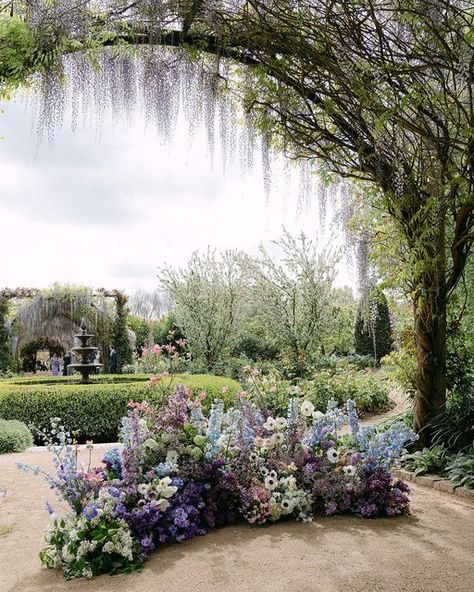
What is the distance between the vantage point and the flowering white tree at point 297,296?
1083 cm

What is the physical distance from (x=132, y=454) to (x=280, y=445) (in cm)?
92

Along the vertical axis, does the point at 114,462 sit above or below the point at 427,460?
above

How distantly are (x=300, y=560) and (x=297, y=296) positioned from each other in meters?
8.44

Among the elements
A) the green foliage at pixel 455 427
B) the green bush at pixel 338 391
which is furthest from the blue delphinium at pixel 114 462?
the green bush at pixel 338 391

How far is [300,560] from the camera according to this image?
2637 millimetres

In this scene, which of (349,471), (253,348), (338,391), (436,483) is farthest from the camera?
(253,348)

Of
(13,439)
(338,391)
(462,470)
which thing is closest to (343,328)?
(338,391)

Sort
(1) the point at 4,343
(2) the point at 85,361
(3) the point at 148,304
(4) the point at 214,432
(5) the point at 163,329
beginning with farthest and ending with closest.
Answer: (3) the point at 148,304
(5) the point at 163,329
(1) the point at 4,343
(2) the point at 85,361
(4) the point at 214,432

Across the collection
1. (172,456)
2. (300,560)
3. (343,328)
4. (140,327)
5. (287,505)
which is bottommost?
(300,560)

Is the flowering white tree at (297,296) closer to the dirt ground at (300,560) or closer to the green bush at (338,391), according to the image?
the green bush at (338,391)

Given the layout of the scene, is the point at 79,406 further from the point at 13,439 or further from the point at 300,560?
the point at 300,560

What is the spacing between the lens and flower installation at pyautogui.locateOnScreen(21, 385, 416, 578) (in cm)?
281

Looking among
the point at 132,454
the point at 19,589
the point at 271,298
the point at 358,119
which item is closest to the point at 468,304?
the point at 358,119

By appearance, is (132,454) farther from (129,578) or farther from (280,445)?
(280,445)
